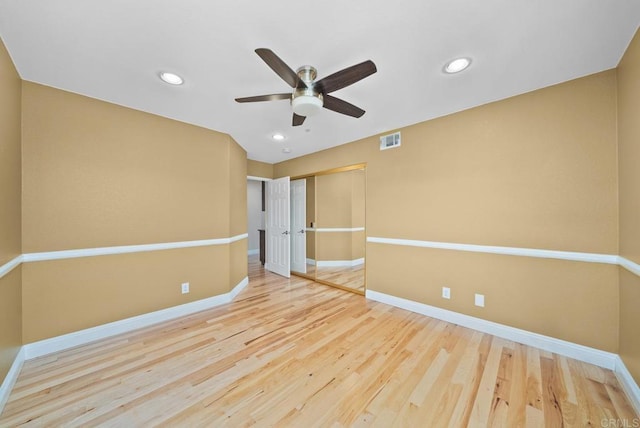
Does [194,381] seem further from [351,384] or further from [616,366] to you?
[616,366]

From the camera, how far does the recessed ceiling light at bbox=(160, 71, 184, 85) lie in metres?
1.94

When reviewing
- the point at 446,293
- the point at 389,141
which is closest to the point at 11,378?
the point at 446,293

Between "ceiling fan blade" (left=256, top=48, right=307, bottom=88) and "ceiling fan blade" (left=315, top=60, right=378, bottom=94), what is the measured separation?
0.15 meters

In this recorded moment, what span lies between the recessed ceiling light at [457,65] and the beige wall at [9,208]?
3218 mm

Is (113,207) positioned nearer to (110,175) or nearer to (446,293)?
(110,175)

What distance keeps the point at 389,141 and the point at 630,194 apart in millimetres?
2229

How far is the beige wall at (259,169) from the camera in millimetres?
4781

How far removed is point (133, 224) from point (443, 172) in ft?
12.0

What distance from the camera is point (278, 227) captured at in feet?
15.7

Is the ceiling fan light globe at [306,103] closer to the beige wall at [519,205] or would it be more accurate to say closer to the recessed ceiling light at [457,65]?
the recessed ceiling light at [457,65]

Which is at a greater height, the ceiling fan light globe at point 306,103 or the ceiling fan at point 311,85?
the ceiling fan at point 311,85

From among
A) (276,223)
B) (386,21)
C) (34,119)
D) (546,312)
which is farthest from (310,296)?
(34,119)

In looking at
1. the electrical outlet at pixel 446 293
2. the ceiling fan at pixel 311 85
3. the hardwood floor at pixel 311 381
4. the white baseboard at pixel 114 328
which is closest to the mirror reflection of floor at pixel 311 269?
the white baseboard at pixel 114 328

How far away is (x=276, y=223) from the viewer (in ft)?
15.8
